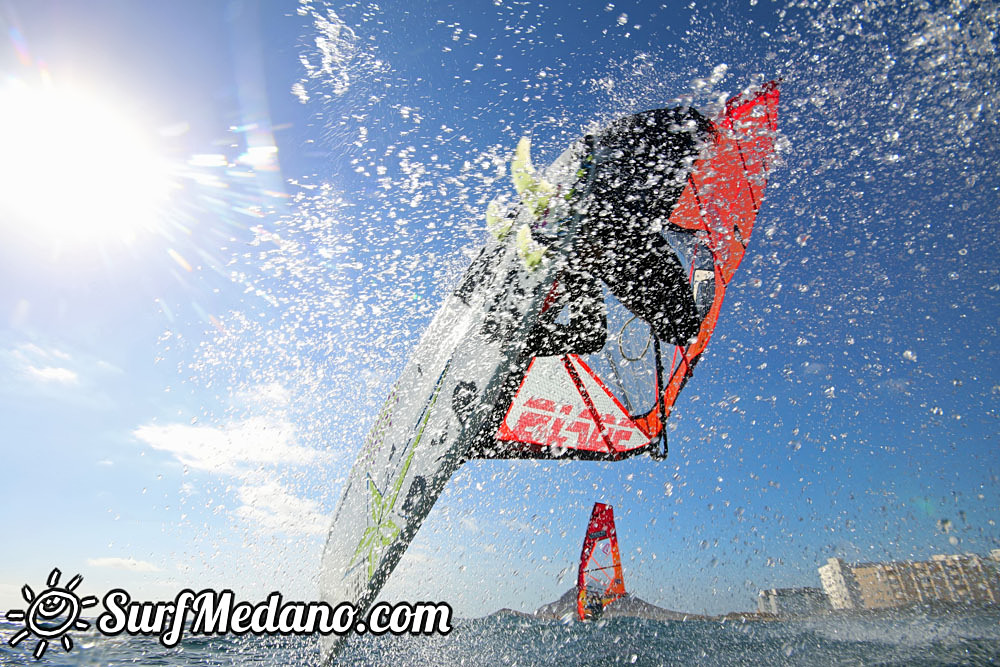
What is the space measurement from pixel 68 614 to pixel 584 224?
184 inches

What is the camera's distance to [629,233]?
3656 millimetres

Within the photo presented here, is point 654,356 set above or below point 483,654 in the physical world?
above

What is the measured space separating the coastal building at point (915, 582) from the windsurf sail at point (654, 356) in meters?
4.11

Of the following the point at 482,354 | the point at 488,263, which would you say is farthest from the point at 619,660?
the point at 488,263

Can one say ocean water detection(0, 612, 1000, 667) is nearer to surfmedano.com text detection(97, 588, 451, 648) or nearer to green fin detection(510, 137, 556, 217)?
surfmedano.com text detection(97, 588, 451, 648)

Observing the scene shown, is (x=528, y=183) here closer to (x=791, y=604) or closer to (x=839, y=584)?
(x=791, y=604)

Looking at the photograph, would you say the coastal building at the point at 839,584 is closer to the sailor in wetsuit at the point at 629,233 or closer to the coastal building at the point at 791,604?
the coastal building at the point at 791,604

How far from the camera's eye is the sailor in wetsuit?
11.5 feet

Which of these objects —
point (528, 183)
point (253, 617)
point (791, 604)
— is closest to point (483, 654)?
point (253, 617)

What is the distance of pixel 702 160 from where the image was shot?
5199 mm

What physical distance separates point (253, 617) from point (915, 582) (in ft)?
46.2

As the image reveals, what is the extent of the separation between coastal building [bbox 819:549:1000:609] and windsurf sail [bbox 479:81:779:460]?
4.11m

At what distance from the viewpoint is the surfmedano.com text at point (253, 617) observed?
304 centimetres

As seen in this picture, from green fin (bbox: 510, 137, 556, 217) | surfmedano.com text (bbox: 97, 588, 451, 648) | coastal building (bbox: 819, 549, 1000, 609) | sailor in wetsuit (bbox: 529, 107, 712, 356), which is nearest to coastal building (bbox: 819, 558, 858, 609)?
coastal building (bbox: 819, 549, 1000, 609)
